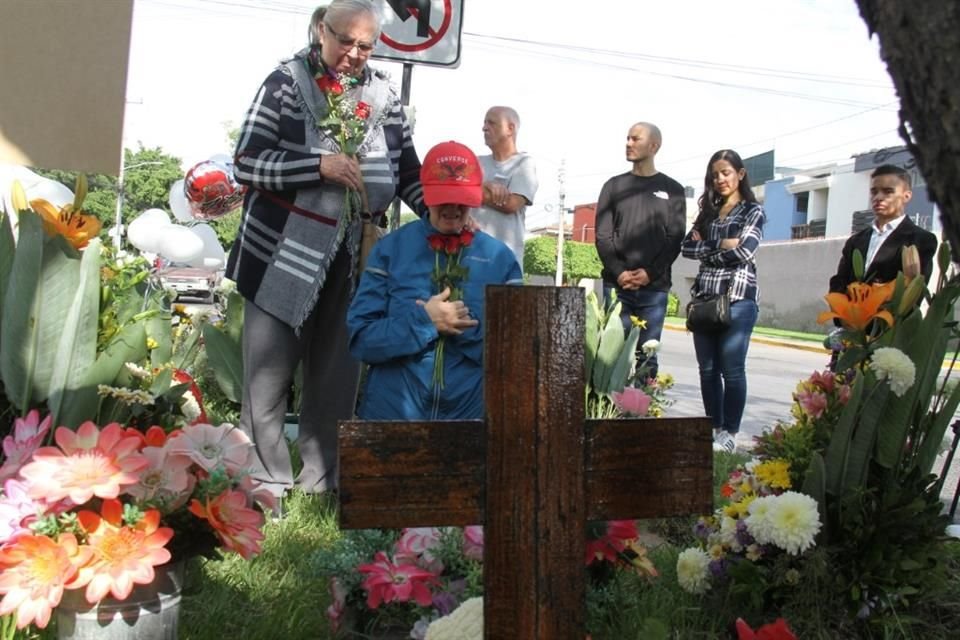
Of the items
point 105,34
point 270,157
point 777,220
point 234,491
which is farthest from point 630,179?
point 777,220

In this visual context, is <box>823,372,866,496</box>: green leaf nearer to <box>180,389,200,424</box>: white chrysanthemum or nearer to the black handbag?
<box>180,389,200,424</box>: white chrysanthemum

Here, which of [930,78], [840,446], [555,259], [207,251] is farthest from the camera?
[555,259]

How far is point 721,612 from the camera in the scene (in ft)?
8.53

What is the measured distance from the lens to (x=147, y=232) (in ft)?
34.0

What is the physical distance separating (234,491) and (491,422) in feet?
2.73

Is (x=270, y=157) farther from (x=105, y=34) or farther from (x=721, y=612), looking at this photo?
(x=721, y=612)

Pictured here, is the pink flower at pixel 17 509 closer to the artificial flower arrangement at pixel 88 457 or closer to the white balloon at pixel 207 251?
the artificial flower arrangement at pixel 88 457

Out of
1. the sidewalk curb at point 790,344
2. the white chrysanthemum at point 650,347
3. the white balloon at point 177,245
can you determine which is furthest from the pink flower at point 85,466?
the sidewalk curb at point 790,344

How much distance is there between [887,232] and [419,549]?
3276mm

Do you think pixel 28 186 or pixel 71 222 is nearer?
pixel 71 222

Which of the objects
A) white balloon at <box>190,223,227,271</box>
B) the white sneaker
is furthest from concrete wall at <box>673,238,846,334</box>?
the white sneaker

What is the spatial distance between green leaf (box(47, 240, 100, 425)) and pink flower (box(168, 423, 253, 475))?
30 centimetres

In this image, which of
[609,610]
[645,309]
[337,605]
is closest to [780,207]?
[645,309]

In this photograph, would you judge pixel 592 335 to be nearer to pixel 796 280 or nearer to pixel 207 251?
pixel 207 251
